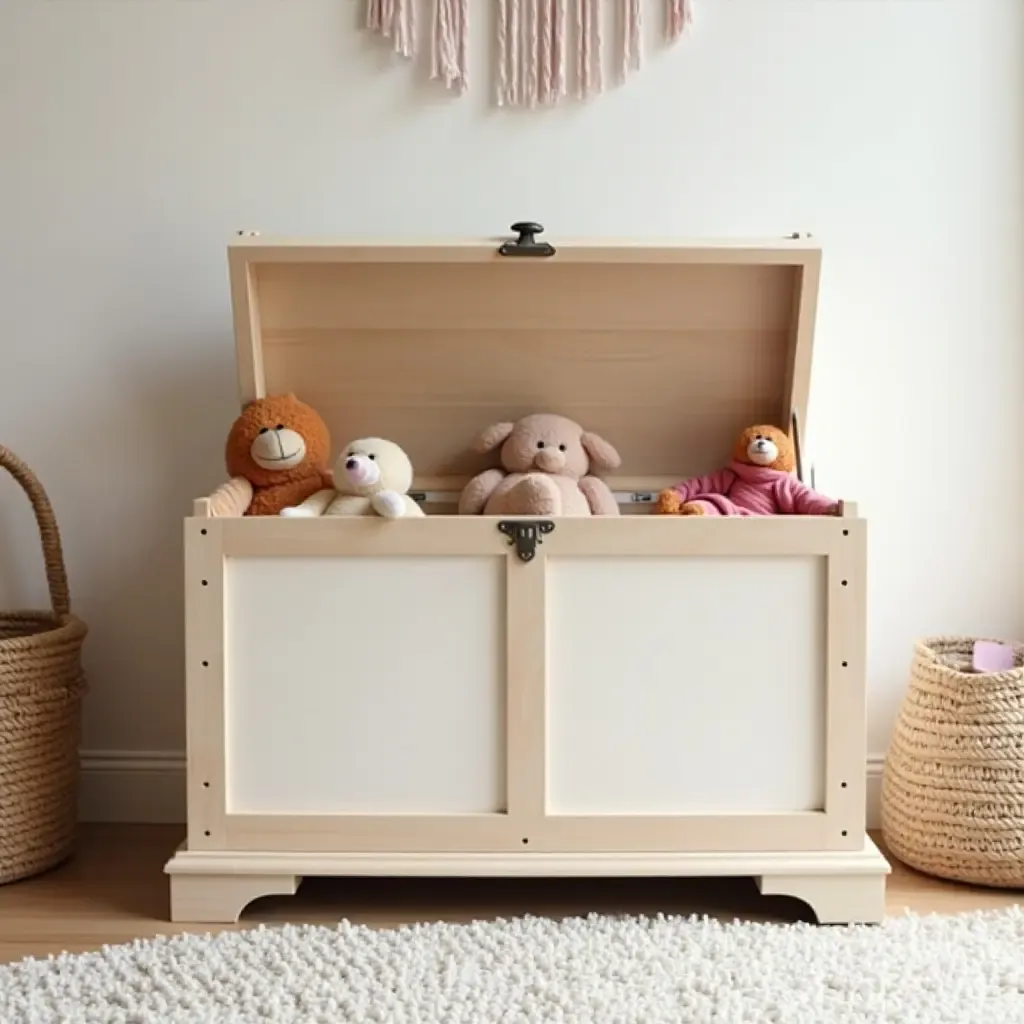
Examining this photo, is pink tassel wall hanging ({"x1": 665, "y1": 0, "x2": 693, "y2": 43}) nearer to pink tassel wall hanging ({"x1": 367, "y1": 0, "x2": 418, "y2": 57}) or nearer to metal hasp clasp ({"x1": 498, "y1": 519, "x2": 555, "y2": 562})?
pink tassel wall hanging ({"x1": 367, "y1": 0, "x2": 418, "y2": 57})

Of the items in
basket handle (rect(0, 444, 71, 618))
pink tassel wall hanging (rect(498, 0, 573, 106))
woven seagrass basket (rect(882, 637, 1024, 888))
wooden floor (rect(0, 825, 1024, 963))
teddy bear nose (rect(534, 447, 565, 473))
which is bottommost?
wooden floor (rect(0, 825, 1024, 963))

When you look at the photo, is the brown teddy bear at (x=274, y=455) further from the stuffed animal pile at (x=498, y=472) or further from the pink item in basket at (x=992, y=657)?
the pink item in basket at (x=992, y=657)

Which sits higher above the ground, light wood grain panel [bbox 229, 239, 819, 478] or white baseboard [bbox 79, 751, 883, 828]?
light wood grain panel [bbox 229, 239, 819, 478]

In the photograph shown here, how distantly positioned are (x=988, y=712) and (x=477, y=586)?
74 centimetres

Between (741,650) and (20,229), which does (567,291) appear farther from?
(20,229)

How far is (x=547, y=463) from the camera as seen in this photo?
183 cm

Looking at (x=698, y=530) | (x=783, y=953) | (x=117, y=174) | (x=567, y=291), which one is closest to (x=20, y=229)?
(x=117, y=174)

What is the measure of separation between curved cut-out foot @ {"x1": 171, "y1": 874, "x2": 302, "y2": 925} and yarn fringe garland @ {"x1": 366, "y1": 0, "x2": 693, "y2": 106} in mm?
1208

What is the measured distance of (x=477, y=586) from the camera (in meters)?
1.63

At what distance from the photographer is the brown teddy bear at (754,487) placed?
5.91 feet

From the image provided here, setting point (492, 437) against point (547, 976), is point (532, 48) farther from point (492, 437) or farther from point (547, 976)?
point (547, 976)

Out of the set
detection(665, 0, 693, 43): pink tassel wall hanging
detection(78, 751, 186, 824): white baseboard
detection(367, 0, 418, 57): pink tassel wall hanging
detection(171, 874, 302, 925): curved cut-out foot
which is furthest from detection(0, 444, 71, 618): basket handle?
detection(665, 0, 693, 43): pink tassel wall hanging

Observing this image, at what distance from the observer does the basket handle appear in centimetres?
191

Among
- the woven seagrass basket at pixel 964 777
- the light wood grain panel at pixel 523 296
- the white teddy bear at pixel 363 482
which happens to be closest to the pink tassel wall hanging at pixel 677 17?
the light wood grain panel at pixel 523 296
